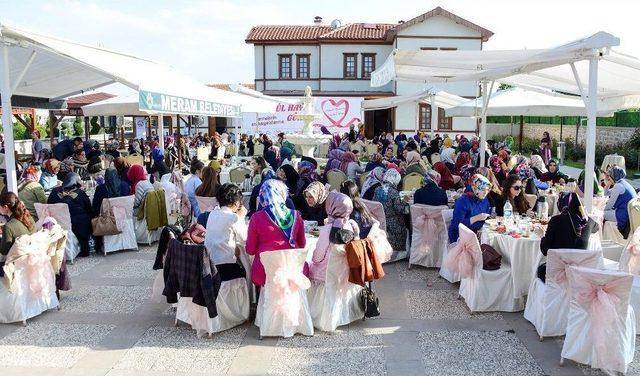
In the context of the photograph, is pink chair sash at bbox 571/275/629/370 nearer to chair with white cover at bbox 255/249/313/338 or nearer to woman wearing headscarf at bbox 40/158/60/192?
chair with white cover at bbox 255/249/313/338

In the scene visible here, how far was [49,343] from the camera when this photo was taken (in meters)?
5.22

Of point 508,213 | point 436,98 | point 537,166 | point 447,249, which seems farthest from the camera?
point 436,98

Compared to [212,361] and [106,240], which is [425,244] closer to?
[212,361]

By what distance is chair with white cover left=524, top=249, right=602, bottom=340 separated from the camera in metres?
4.76

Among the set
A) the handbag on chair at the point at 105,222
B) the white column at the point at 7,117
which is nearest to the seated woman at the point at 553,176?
the handbag on chair at the point at 105,222

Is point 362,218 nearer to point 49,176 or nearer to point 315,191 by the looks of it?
point 315,191

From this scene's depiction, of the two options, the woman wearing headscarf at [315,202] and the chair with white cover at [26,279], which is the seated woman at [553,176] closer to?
the woman wearing headscarf at [315,202]

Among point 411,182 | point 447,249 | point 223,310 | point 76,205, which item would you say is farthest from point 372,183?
point 76,205

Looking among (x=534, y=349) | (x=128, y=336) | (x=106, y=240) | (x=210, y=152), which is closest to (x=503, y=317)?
(x=534, y=349)

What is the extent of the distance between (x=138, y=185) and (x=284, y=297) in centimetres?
461

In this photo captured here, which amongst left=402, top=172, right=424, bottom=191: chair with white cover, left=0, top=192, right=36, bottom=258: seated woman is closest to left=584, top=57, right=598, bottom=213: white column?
left=402, top=172, right=424, bottom=191: chair with white cover

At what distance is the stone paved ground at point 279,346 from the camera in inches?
185

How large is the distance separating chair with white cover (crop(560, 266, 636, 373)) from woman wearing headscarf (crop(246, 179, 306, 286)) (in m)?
2.45

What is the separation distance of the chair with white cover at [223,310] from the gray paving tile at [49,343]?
0.81 m
